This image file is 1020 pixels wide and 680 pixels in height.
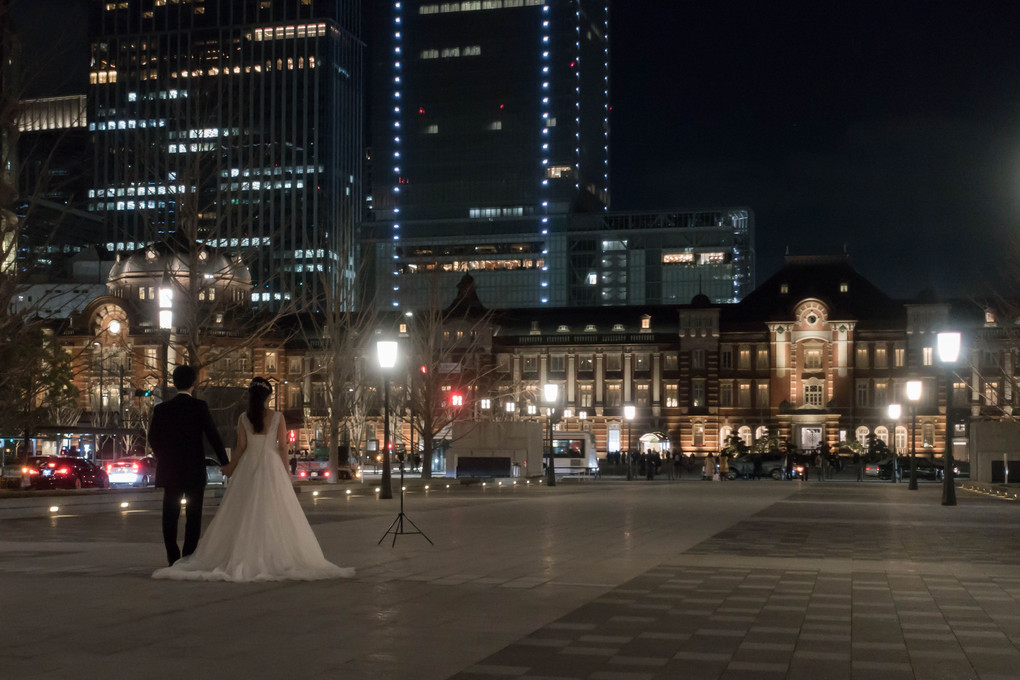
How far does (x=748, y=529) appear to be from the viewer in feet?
73.9

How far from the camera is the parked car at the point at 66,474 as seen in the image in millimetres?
38969

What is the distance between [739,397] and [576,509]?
251ft

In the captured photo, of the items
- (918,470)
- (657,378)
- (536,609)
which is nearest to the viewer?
(536,609)

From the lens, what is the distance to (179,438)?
13.2 meters

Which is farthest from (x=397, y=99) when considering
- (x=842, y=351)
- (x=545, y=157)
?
(x=842, y=351)

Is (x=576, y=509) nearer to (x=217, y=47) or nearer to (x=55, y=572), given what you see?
(x=55, y=572)

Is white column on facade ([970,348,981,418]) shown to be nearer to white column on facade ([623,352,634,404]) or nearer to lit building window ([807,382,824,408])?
lit building window ([807,382,824,408])

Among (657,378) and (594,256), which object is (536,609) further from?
(594,256)

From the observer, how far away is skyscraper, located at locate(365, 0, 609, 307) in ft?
574

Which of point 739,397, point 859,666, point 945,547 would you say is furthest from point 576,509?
point 739,397

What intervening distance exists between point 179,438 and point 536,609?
4491 millimetres

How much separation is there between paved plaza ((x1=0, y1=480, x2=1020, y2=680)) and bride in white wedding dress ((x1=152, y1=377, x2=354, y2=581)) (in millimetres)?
372

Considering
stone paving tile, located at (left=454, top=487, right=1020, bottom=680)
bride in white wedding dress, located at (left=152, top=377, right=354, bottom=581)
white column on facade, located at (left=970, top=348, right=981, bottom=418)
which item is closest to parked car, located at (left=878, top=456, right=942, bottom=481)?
white column on facade, located at (left=970, top=348, right=981, bottom=418)

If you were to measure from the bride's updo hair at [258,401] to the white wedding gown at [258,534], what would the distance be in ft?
0.56
